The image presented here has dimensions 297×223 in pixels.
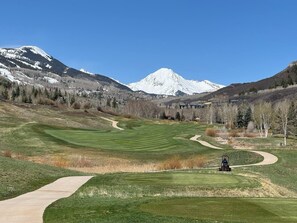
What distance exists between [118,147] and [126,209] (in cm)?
4805

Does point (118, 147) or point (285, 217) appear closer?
point (285, 217)

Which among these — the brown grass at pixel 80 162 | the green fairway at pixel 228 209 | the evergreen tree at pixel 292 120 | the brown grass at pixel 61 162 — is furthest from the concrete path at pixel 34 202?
the evergreen tree at pixel 292 120

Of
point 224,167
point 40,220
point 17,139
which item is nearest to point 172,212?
point 40,220

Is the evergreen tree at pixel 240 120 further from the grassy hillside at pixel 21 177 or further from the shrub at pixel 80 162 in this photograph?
the grassy hillside at pixel 21 177

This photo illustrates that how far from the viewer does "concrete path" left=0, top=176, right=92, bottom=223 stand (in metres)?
17.0

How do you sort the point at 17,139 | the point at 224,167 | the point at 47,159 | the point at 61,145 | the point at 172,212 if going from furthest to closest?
the point at 17,139 → the point at 61,145 → the point at 47,159 → the point at 224,167 → the point at 172,212

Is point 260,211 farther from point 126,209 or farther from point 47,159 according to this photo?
point 47,159

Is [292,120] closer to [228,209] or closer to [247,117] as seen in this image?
[247,117]

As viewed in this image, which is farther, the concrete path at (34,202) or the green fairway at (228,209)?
the concrete path at (34,202)

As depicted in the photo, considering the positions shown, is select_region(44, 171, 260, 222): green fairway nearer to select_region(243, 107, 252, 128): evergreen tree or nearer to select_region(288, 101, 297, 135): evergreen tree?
select_region(288, 101, 297, 135): evergreen tree

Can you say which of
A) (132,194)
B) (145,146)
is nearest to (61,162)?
(145,146)

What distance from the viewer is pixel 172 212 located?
57.5ft

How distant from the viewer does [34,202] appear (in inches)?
818

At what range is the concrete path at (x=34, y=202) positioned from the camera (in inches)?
670
